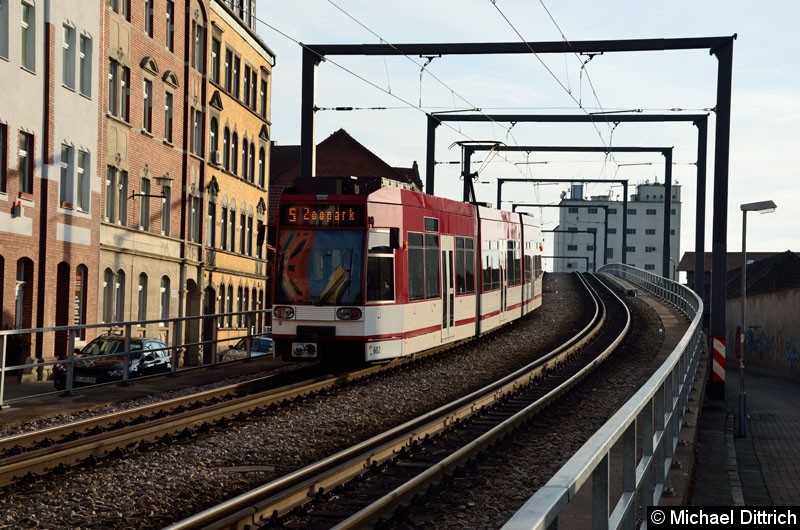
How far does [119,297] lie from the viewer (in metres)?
38.2

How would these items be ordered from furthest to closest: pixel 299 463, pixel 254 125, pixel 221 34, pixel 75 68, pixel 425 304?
pixel 254 125 → pixel 221 34 → pixel 75 68 → pixel 425 304 → pixel 299 463

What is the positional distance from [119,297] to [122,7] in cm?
896

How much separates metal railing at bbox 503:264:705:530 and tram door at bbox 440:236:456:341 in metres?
12.3

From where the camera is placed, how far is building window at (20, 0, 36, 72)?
3112 centimetres

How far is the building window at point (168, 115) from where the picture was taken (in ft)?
139

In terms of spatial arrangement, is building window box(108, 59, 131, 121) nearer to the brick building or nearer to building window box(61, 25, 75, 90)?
the brick building

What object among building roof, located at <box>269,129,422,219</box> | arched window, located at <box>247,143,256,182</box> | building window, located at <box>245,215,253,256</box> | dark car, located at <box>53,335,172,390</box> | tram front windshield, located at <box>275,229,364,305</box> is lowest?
dark car, located at <box>53,335,172,390</box>

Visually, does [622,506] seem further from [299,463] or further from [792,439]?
[792,439]

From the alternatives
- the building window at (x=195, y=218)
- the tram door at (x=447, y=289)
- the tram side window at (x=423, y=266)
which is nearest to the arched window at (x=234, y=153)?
the building window at (x=195, y=218)

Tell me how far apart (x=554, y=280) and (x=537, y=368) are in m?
53.5

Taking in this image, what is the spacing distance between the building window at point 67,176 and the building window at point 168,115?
27.4ft

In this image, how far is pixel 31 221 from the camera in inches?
1237

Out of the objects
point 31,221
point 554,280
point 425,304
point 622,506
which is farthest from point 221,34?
point 622,506

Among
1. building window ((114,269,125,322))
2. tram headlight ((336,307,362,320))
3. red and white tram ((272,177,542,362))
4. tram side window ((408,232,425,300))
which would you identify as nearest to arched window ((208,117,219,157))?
building window ((114,269,125,322))
